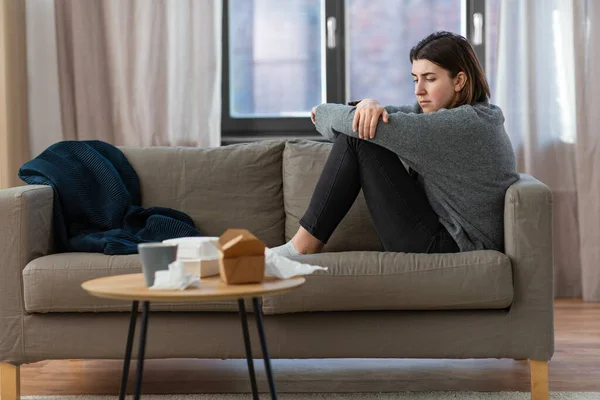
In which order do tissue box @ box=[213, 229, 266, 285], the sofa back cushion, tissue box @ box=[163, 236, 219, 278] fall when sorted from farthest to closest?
the sofa back cushion
tissue box @ box=[163, 236, 219, 278]
tissue box @ box=[213, 229, 266, 285]

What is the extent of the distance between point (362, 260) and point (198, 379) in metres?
0.66

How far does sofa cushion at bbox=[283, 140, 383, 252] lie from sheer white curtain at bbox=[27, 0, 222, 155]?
984mm

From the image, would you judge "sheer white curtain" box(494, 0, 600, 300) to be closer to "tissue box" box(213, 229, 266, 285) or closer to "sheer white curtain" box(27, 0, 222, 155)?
"sheer white curtain" box(27, 0, 222, 155)

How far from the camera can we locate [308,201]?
2.77 metres

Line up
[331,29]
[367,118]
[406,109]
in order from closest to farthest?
1. [367,118]
2. [406,109]
3. [331,29]

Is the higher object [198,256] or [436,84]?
[436,84]

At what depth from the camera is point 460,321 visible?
2234 millimetres

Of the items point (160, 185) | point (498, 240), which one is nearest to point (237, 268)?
point (498, 240)

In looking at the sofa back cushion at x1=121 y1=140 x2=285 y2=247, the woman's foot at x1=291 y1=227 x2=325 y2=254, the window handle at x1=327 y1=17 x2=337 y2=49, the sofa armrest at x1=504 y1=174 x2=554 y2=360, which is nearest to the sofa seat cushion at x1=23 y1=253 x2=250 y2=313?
the woman's foot at x1=291 y1=227 x2=325 y2=254

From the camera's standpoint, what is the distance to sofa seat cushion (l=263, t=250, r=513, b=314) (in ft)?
7.18

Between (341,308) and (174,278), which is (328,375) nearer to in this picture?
(341,308)

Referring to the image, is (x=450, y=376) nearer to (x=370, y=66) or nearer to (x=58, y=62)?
(x=370, y=66)

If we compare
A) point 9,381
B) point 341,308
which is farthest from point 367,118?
point 9,381

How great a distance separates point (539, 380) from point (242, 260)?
106 centimetres
